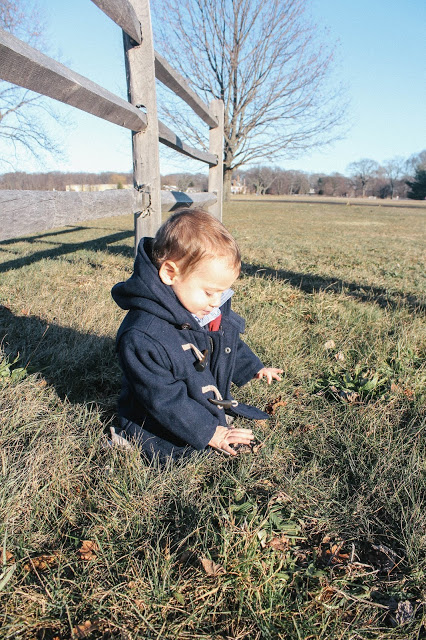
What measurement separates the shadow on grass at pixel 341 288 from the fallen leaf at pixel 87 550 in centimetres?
331

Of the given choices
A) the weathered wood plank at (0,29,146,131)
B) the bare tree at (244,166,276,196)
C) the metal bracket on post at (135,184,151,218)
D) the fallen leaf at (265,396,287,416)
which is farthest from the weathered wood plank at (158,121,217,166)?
the bare tree at (244,166,276,196)

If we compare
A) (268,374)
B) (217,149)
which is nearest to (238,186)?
(217,149)

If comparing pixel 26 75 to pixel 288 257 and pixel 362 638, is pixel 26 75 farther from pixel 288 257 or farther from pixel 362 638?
pixel 288 257

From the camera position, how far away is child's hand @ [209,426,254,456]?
1752 millimetres

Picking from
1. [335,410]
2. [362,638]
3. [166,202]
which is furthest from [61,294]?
[362,638]

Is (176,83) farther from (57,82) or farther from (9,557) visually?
(9,557)

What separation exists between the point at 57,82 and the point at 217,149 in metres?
4.93

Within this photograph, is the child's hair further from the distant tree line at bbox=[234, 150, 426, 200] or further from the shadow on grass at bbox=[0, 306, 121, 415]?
the distant tree line at bbox=[234, 150, 426, 200]

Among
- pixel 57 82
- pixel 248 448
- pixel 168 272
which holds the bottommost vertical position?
pixel 248 448

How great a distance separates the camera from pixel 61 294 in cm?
387

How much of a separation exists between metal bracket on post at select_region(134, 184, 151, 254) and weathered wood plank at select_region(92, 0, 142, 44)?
3.48 ft

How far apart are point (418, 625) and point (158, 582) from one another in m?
0.73

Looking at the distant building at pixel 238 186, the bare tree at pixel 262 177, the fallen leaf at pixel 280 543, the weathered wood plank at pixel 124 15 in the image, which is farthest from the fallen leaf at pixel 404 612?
the bare tree at pixel 262 177

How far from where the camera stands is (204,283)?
1.77m
